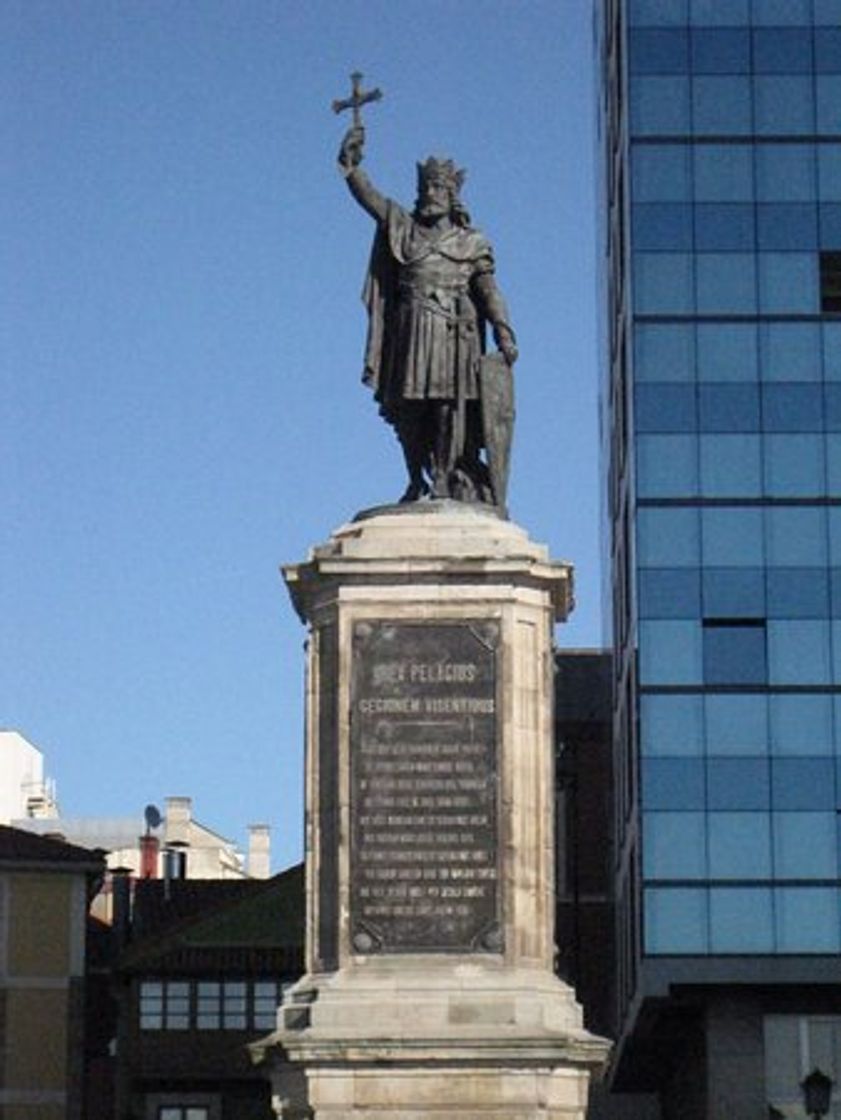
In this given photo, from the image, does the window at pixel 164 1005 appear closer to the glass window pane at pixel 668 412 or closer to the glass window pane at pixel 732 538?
the glass window pane at pixel 732 538

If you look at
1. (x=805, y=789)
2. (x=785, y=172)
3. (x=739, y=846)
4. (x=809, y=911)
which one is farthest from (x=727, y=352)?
(x=809, y=911)

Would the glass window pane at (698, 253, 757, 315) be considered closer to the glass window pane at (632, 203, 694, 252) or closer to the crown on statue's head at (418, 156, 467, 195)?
the glass window pane at (632, 203, 694, 252)

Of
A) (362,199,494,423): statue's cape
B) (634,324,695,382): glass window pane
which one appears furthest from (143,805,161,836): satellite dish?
(362,199,494,423): statue's cape

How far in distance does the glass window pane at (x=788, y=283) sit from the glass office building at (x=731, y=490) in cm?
5

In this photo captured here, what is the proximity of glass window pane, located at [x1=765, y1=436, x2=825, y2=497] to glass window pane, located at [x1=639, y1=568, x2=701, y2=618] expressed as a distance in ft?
9.82

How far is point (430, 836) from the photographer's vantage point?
27859mm

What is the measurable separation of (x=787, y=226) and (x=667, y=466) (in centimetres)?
690

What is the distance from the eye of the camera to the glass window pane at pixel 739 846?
7256 cm

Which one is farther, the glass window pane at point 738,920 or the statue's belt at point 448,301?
the glass window pane at point 738,920

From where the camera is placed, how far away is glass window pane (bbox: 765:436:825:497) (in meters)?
75.3

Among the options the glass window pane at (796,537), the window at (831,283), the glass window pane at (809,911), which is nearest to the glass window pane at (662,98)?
the window at (831,283)

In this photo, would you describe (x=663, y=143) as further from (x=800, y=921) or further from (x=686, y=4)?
(x=800, y=921)

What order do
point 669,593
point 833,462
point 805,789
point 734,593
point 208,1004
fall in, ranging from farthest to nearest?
point 208,1004, point 833,462, point 669,593, point 734,593, point 805,789

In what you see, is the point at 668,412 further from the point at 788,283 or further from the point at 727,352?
the point at 788,283
